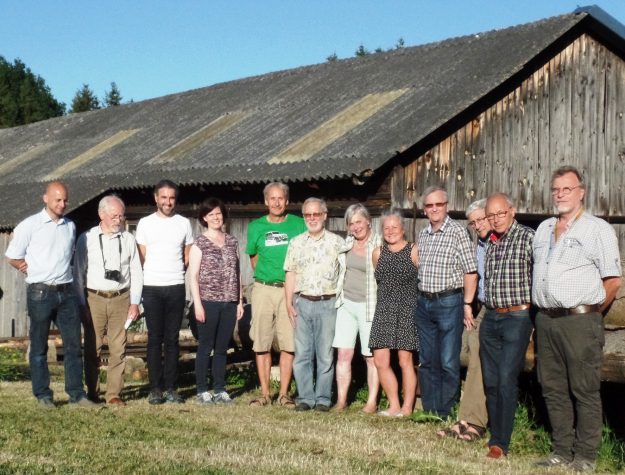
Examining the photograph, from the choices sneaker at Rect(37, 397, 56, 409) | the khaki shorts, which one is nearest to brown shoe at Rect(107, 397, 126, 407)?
sneaker at Rect(37, 397, 56, 409)

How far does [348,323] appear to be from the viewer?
31.3 feet

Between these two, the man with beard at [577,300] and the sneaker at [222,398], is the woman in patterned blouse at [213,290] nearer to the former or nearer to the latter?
the sneaker at [222,398]

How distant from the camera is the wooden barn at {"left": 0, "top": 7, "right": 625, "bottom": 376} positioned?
44.8 feet

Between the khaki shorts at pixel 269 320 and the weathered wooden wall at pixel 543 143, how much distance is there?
385 cm

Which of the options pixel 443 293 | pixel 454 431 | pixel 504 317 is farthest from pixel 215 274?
pixel 504 317

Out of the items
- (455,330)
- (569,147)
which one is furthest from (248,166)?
(455,330)

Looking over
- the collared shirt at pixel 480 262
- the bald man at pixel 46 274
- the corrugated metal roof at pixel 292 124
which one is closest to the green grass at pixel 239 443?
the bald man at pixel 46 274

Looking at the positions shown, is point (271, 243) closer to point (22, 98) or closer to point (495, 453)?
point (495, 453)

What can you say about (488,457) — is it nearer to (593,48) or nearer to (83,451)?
(83,451)

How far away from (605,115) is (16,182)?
12405mm

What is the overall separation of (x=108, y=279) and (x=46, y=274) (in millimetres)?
615

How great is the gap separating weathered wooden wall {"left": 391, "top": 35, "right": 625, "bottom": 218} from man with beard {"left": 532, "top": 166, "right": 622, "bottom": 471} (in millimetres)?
6393

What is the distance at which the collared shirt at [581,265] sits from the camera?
684 cm

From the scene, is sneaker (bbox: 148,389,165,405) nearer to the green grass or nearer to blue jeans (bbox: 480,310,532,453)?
the green grass
